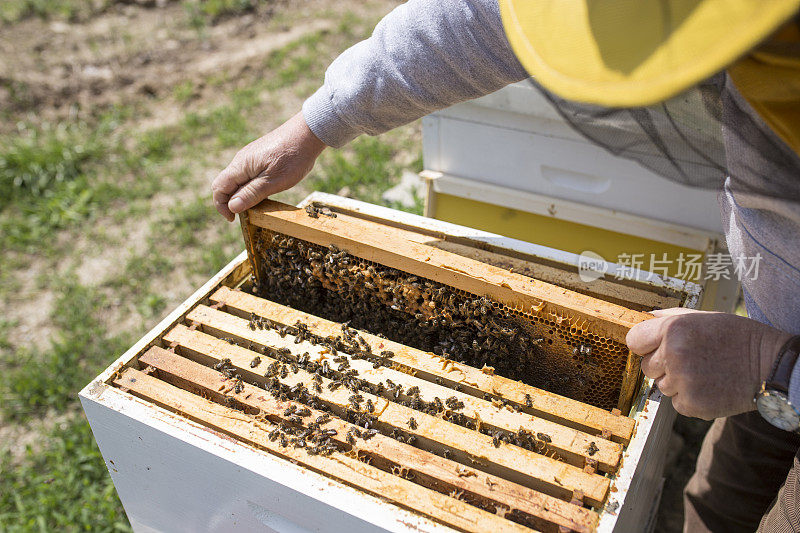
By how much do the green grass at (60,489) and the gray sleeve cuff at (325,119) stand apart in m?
1.82

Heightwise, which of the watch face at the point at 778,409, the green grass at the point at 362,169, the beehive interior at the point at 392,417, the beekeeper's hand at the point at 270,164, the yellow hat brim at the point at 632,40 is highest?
the yellow hat brim at the point at 632,40

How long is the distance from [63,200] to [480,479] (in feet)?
12.7

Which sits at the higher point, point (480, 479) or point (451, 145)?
point (451, 145)

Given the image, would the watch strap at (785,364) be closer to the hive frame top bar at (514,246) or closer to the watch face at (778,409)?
the watch face at (778,409)

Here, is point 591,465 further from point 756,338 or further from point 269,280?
point 269,280

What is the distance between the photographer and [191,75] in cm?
556

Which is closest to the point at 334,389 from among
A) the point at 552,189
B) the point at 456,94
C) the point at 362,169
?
the point at 456,94

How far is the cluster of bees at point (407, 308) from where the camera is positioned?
170 centimetres

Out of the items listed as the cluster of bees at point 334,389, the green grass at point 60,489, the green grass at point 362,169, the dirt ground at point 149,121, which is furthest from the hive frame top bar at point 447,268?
the green grass at point 362,169

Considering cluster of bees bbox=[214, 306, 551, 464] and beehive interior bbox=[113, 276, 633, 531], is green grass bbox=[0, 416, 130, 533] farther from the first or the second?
cluster of bees bbox=[214, 306, 551, 464]

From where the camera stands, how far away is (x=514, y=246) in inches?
76.4

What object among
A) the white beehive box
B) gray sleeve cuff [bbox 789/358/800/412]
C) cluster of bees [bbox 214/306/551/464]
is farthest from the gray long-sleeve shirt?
the white beehive box

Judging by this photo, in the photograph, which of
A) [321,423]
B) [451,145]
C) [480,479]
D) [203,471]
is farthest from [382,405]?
[451,145]

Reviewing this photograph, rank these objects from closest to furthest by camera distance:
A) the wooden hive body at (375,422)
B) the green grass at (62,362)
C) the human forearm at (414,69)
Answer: the wooden hive body at (375,422)
the human forearm at (414,69)
the green grass at (62,362)
